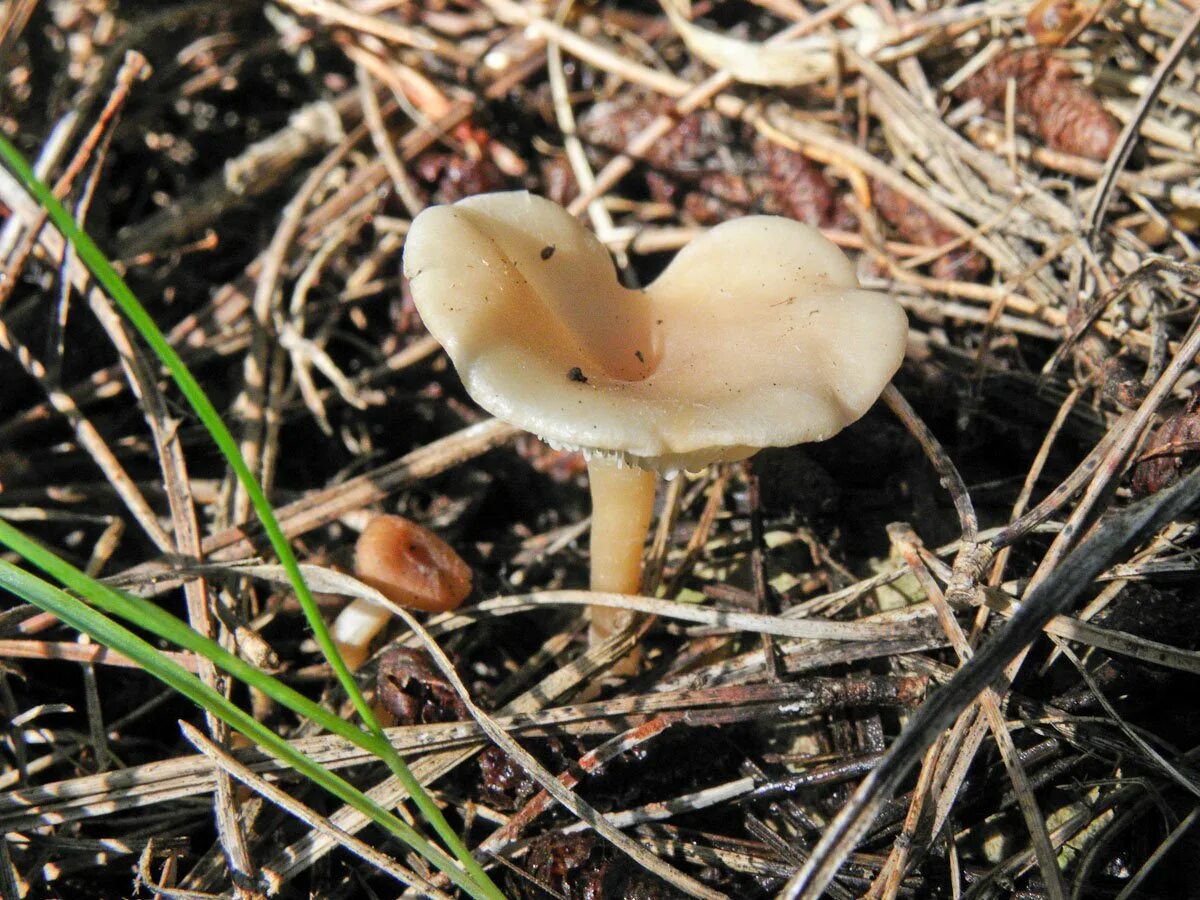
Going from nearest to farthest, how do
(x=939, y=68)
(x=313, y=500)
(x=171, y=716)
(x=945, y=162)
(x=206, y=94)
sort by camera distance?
(x=171, y=716) → (x=313, y=500) → (x=945, y=162) → (x=939, y=68) → (x=206, y=94)

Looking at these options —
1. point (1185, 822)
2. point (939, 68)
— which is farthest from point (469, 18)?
point (1185, 822)

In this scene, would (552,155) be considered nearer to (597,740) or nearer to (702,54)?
(702,54)

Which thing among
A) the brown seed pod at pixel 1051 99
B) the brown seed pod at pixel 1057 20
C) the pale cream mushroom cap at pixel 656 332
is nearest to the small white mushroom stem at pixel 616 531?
the pale cream mushroom cap at pixel 656 332

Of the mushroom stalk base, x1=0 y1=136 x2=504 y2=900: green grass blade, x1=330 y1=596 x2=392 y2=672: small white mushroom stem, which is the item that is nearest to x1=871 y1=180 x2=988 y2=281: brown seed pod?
the mushroom stalk base

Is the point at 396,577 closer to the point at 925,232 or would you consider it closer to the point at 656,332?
the point at 656,332

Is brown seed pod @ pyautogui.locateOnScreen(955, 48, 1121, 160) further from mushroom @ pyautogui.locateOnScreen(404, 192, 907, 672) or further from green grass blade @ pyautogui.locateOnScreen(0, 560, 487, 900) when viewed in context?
green grass blade @ pyautogui.locateOnScreen(0, 560, 487, 900)

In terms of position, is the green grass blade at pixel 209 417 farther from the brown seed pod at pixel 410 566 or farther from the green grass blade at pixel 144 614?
the brown seed pod at pixel 410 566
